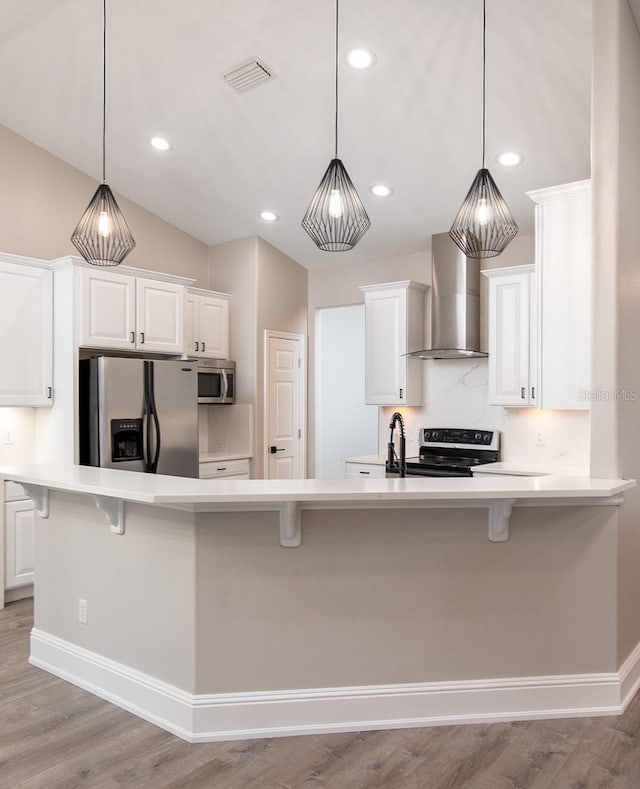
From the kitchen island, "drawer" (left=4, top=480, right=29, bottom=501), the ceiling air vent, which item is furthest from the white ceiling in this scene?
"drawer" (left=4, top=480, right=29, bottom=501)

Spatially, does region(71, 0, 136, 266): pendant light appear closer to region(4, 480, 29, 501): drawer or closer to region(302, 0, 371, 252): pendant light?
region(302, 0, 371, 252): pendant light

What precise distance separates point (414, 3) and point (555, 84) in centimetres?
91

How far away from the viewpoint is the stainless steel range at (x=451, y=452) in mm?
4766

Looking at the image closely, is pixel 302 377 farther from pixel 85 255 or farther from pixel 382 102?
pixel 85 255

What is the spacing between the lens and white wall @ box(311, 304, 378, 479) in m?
7.12

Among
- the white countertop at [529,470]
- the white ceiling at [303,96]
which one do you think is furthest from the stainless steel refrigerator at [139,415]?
the white countertop at [529,470]

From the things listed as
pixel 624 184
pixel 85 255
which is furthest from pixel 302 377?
pixel 624 184

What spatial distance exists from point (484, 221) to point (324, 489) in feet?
4.40

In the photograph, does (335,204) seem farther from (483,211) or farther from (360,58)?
(360,58)

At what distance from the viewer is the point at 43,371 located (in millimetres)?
4535

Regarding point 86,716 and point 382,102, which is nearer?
point 86,716

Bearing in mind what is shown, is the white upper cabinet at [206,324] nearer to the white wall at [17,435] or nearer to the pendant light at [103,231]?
the white wall at [17,435]

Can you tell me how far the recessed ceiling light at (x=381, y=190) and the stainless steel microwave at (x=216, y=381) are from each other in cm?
202

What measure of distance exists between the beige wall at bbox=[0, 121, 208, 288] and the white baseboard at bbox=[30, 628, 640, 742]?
10.9 feet
